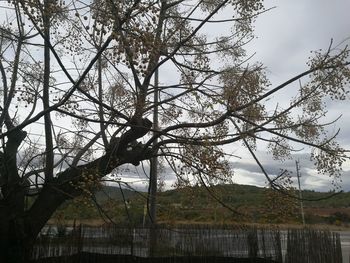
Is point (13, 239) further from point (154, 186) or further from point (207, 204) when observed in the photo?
point (207, 204)

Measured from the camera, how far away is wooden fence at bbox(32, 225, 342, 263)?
529 inches

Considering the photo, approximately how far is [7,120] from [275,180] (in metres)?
5.95

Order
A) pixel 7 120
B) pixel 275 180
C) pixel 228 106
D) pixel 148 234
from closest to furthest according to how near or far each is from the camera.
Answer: pixel 228 106 < pixel 275 180 < pixel 7 120 < pixel 148 234

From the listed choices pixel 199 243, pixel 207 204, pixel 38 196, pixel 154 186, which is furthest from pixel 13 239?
pixel 199 243

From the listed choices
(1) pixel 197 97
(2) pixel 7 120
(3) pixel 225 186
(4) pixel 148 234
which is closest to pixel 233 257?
(4) pixel 148 234

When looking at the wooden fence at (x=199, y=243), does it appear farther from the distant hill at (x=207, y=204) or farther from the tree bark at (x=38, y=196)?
the tree bark at (x=38, y=196)

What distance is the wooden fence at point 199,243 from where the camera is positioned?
13.4 m

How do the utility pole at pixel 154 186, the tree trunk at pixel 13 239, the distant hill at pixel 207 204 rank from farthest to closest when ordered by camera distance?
1. the utility pole at pixel 154 186
2. the tree trunk at pixel 13 239
3. the distant hill at pixel 207 204

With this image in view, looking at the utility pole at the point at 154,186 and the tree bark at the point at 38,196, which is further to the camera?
the utility pole at the point at 154,186

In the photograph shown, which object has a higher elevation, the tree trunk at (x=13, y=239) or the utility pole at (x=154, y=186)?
the utility pole at (x=154, y=186)

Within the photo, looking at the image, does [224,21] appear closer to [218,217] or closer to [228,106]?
[228,106]

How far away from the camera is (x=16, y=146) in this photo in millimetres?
12078

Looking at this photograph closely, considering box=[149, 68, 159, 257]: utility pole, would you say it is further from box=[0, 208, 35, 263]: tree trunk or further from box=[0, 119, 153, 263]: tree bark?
box=[0, 208, 35, 263]: tree trunk

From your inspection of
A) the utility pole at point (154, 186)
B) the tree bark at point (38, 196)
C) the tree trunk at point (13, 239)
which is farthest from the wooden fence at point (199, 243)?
the tree bark at point (38, 196)
